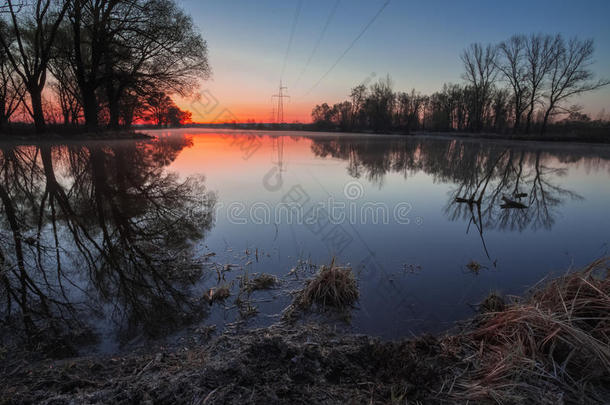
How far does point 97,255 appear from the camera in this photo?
177 inches

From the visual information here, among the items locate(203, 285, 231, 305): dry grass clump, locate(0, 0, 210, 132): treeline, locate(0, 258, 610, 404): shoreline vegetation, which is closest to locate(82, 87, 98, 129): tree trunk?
locate(0, 0, 210, 132): treeline

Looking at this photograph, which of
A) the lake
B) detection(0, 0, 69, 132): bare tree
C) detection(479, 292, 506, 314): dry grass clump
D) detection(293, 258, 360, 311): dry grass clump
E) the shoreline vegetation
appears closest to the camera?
the shoreline vegetation

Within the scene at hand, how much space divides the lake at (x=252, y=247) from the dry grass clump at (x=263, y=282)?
130mm

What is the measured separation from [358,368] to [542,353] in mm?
1511

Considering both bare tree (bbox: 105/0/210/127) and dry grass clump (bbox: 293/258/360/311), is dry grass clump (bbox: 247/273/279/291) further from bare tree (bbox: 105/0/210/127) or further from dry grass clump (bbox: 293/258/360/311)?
bare tree (bbox: 105/0/210/127)

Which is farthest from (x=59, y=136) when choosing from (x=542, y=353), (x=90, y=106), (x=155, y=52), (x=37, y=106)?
(x=542, y=353)

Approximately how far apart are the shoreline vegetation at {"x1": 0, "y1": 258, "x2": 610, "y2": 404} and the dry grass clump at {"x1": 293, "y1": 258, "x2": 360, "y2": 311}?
64 cm

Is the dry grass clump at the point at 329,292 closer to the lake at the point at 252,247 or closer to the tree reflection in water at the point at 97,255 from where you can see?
the lake at the point at 252,247

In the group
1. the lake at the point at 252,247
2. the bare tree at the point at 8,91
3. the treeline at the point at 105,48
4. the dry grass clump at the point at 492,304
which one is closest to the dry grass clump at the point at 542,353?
the dry grass clump at the point at 492,304

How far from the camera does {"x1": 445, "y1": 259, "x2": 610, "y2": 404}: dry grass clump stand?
204 centimetres

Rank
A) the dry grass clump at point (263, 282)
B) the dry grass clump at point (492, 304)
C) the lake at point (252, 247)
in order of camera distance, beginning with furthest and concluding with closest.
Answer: the dry grass clump at point (263, 282), the dry grass clump at point (492, 304), the lake at point (252, 247)

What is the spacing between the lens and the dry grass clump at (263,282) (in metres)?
3.80

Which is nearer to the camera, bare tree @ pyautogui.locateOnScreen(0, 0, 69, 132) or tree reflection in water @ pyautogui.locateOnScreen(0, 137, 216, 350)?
tree reflection in water @ pyautogui.locateOnScreen(0, 137, 216, 350)

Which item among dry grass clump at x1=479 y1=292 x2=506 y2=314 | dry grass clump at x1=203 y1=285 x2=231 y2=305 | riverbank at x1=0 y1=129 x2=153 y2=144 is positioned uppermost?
riverbank at x1=0 y1=129 x2=153 y2=144
